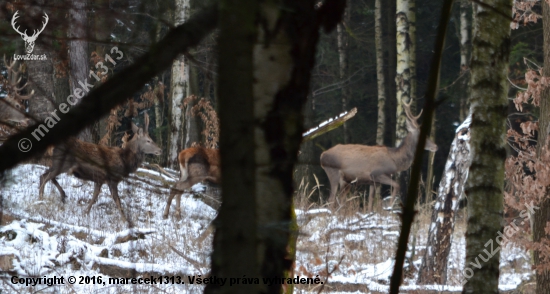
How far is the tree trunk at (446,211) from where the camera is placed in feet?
21.0

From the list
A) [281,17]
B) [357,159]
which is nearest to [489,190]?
[281,17]

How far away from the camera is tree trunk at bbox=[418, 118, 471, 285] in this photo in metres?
6.39

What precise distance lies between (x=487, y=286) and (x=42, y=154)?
1973 millimetres

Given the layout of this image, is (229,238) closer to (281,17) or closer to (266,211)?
(266,211)

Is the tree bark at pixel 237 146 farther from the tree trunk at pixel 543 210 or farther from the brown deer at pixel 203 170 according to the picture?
the tree trunk at pixel 543 210

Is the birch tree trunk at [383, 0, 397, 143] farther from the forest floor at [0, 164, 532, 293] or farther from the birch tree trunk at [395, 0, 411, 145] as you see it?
the forest floor at [0, 164, 532, 293]

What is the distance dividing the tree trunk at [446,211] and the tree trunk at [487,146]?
12.6 ft

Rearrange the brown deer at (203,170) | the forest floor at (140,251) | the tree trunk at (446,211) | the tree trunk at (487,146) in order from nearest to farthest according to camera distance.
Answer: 1. the brown deer at (203,170)
2. the tree trunk at (487,146)
3. the forest floor at (140,251)
4. the tree trunk at (446,211)

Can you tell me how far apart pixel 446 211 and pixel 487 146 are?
4036mm

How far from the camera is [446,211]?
6.46 meters

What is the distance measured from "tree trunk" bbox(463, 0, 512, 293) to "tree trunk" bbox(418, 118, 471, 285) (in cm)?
386

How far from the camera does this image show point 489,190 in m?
2.58

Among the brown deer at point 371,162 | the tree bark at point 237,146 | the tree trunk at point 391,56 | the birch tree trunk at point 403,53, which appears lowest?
the tree bark at point 237,146

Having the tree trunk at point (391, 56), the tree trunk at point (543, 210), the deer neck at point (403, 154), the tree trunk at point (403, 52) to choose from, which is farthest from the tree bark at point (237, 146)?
the tree trunk at point (391, 56)
